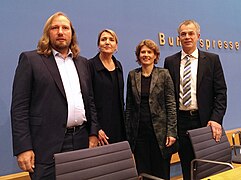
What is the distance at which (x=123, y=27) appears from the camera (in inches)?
120

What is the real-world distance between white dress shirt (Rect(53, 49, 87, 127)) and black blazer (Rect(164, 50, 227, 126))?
98cm

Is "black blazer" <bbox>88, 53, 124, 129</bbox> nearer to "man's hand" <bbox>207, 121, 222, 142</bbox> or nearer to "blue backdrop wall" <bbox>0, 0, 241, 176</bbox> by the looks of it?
"blue backdrop wall" <bbox>0, 0, 241, 176</bbox>

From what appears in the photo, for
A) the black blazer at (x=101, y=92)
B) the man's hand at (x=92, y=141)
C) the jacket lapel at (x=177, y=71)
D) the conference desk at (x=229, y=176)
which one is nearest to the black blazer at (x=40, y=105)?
the man's hand at (x=92, y=141)

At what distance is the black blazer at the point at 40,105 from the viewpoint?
1.68 m

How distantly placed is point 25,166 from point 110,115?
800 mm

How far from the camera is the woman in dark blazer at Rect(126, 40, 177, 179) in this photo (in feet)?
7.27

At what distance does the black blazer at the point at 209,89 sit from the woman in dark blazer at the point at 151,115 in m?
0.22

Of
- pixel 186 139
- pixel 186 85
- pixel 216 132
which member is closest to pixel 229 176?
pixel 216 132

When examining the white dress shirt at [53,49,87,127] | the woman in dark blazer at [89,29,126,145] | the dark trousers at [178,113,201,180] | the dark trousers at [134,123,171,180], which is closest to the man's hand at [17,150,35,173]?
the white dress shirt at [53,49,87,127]

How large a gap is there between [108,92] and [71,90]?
0.45m

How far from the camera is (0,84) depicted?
2318 mm

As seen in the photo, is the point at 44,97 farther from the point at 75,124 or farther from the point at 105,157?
the point at 105,157

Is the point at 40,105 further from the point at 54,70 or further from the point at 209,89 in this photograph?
the point at 209,89

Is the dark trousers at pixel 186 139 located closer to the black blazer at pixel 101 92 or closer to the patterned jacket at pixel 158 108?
the patterned jacket at pixel 158 108
